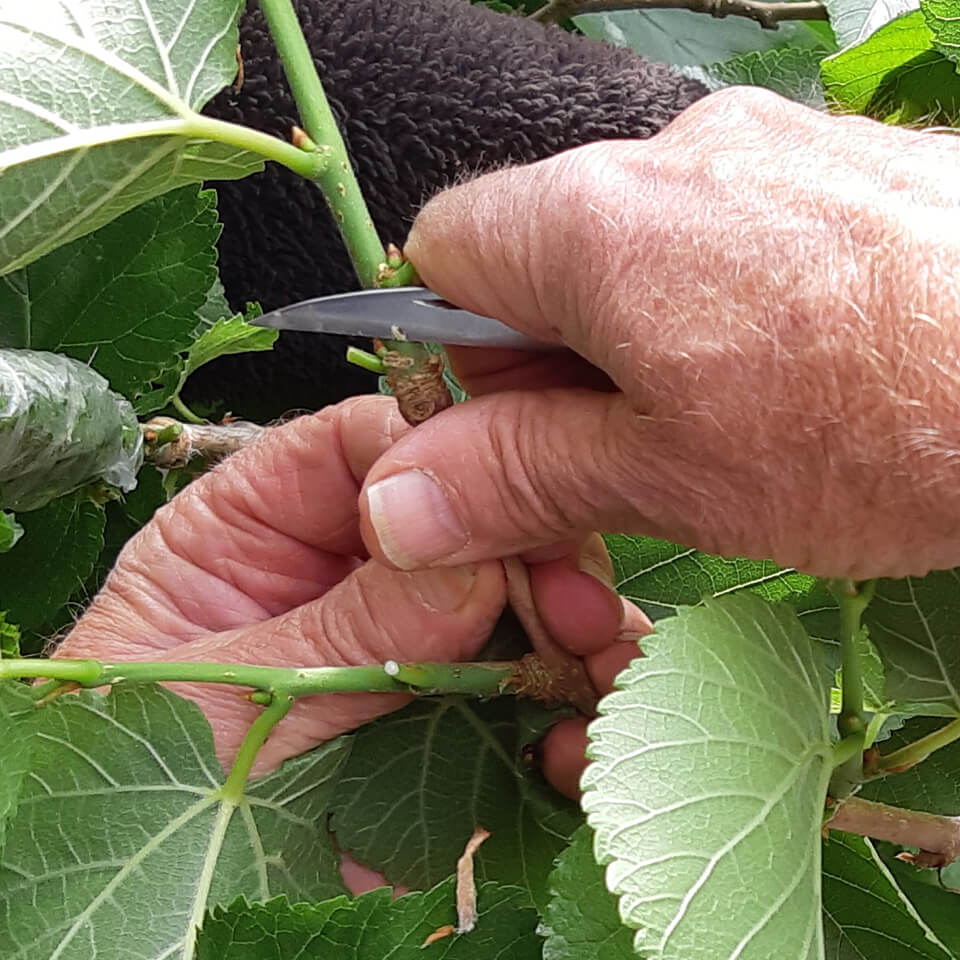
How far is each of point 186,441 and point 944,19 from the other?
44 centimetres

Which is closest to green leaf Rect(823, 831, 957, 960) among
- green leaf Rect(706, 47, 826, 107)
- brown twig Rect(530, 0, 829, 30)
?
green leaf Rect(706, 47, 826, 107)

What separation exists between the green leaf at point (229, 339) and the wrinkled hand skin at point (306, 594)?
70mm

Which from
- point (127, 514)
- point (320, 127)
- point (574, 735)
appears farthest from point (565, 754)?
point (127, 514)

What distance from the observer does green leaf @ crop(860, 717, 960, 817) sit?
0.44 meters

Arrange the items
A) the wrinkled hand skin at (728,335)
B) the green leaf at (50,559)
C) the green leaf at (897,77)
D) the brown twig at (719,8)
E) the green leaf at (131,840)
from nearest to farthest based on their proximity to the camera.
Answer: the wrinkled hand skin at (728,335)
the green leaf at (131,840)
the green leaf at (897,77)
the green leaf at (50,559)
the brown twig at (719,8)

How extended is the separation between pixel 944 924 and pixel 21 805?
35 cm

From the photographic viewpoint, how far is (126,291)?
A: 1.90 ft

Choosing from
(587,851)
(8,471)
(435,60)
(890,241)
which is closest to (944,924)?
(587,851)

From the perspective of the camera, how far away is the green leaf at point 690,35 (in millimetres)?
929

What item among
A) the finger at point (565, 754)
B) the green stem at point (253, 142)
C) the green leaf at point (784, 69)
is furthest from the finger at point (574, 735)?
the green leaf at point (784, 69)

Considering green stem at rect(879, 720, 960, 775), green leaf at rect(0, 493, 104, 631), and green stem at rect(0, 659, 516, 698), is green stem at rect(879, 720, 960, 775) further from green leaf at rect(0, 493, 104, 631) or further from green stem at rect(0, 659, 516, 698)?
green leaf at rect(0, 493, 104, 631)

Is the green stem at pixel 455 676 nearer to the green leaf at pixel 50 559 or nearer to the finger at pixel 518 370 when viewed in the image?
the finger at pixel 518 370

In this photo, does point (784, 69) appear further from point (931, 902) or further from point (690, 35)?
point (931, 902)

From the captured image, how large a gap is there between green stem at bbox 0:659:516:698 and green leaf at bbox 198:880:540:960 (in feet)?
0.23
